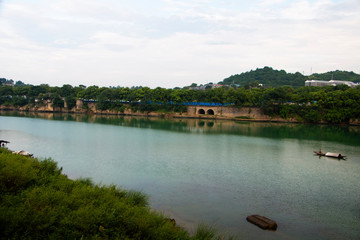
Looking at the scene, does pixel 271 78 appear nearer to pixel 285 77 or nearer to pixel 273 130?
pixel 285 77

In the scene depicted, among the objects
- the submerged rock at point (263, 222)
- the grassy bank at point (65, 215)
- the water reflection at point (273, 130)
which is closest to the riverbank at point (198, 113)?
the water reflection at point (273, 130)

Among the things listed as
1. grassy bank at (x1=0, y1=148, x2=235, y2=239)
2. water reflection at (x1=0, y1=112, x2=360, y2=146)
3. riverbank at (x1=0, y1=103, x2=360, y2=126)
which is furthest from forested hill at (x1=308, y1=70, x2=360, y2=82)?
grassy bank at (x1=0, y1=148, x2=235, y2=239)

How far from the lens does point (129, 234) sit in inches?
306

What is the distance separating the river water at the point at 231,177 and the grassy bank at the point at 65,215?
3095 mm

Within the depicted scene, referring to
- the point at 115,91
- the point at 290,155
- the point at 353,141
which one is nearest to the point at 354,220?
the point at 290,155

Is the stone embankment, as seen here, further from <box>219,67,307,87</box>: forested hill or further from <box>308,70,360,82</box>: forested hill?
<box>308,70,360,82</box>: forested hill

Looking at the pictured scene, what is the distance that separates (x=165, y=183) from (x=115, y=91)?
58.3m

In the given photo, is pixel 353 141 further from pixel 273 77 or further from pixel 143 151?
pixel 273 77

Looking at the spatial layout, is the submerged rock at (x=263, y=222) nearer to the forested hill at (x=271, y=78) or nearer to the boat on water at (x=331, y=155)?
the boat on water at (x=331, y=155)

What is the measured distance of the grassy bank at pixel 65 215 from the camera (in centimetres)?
699

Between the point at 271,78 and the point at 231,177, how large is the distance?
127266 millimetres

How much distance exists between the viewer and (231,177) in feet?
58.5

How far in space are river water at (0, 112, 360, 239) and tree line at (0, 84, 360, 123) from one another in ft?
83.8

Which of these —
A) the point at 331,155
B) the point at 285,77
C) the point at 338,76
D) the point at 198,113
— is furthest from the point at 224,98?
the point at 338,76
